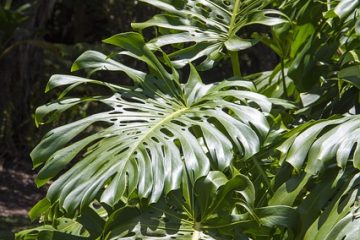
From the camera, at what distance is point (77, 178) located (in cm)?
206

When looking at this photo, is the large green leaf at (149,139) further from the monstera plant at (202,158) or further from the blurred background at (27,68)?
the blurred background at (27,68)

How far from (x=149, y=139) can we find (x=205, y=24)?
2.32 feet

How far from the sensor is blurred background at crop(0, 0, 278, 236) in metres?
7.34

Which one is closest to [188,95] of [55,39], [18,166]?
[18,166]

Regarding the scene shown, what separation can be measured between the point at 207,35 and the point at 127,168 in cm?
82

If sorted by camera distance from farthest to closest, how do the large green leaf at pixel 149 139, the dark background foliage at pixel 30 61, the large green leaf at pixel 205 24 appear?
the dark background foliage at pixel 30 61 < the large green leaf at pixel 205 24 < the large green leaf at pixel 149 139

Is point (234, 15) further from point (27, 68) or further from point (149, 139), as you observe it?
point (27, 68)

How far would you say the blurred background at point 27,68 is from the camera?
7336mm

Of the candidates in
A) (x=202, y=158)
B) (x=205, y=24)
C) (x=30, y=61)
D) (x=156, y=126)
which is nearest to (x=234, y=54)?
(x=205, y=24)

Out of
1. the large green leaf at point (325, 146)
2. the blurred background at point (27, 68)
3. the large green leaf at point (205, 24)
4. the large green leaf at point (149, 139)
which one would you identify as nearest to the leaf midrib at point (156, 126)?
the large green leaf at point (149, 139)

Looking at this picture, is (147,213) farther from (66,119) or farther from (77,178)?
(66,119)

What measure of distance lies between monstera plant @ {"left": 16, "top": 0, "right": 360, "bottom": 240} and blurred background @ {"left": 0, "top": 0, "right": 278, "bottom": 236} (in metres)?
4.66

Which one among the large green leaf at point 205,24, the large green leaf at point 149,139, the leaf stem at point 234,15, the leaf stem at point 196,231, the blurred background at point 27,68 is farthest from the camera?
the blurred background at point 27,68

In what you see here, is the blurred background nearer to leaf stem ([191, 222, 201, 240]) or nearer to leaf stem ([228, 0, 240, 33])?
leaf stem ([228, 0, 240, 33])
